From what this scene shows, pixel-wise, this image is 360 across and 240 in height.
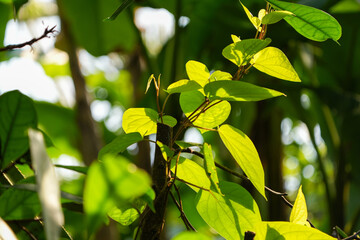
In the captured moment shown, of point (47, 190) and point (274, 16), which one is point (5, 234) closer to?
point (47, 190)

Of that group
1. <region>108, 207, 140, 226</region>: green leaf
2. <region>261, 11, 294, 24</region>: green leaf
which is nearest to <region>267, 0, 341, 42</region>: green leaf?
<region>261, 11, 294, 24</region>: green leaf

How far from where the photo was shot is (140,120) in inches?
9.6

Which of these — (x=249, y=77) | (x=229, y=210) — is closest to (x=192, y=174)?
(x=229, y=210)

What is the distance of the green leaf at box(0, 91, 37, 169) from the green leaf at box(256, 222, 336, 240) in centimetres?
14

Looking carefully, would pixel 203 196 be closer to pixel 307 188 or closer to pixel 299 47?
pixel 299 47

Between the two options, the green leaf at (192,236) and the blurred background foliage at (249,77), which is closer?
the green leaf at (192,236)

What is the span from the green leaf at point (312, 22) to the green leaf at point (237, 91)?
0.20ft

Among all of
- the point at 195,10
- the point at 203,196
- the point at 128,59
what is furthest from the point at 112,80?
the point at 203,196

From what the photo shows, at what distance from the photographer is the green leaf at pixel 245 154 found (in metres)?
0.22

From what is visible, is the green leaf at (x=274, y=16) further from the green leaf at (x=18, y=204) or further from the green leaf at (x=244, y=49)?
the green leaf at (x=18, y=204)

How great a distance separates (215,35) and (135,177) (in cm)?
80

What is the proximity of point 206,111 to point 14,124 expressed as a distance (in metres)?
0.11

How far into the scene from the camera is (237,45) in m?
0.21

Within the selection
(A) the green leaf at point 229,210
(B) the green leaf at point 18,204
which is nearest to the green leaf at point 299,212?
(A) the green leaf at point 229,210
